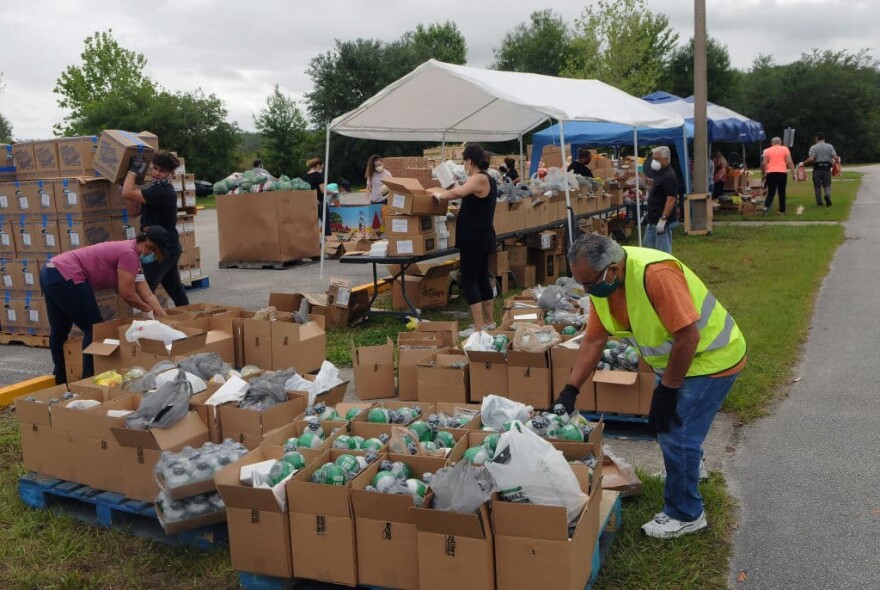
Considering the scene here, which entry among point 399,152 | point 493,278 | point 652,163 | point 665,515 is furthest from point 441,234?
point 399,152

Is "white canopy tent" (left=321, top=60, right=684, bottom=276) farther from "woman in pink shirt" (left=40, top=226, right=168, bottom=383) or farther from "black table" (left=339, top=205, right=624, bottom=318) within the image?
"woman in pink shirt" (left=40, top=226, right=168, bottom=383)

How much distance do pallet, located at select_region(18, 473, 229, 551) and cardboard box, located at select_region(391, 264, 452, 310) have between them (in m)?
5.27

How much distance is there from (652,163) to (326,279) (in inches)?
204

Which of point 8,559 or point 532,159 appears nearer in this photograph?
point 8,559

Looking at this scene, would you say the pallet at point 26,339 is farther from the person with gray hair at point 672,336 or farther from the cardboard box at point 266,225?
the person with gray hair at point 672,336

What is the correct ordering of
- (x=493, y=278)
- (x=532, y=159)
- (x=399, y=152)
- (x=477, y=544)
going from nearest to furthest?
1. (x=477, y=544)
2. (x=493, y=278)
3. (x=532, y=159)
4. (x=399, y=152)

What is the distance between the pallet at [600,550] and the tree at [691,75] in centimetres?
5465

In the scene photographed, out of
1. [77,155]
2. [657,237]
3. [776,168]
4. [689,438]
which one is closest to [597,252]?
[689,438]

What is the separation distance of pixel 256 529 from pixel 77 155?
6.58m

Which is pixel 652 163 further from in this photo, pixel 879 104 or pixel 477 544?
pixel 879 104

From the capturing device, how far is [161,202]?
7914 millimetres

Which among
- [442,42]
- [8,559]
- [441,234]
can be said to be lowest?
[8,559]

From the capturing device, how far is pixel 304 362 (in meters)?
6.66

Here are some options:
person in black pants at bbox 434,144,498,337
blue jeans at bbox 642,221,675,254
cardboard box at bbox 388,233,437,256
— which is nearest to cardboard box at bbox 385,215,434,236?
cardboard box at bbox 388,233,437,256
